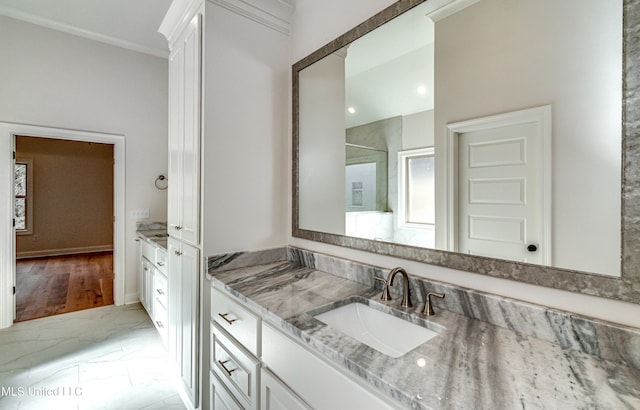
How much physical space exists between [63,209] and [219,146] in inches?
293

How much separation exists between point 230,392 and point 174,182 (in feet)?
4.46

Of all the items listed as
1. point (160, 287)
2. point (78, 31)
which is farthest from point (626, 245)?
point (78, 31)

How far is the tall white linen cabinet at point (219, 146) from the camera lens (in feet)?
5.04

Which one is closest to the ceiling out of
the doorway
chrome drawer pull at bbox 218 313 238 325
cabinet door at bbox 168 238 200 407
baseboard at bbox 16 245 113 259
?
cabinet door at bbox 168 238 200 407

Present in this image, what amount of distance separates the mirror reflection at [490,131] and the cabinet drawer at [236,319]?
2.13 feet

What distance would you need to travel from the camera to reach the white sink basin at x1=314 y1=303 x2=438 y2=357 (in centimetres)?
99

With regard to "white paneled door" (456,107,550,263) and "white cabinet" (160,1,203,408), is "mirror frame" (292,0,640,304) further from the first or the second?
"white cabinet" (160,1,203,408)

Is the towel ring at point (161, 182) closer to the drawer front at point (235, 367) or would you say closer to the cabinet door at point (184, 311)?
the cabinet door at point (184, 311)

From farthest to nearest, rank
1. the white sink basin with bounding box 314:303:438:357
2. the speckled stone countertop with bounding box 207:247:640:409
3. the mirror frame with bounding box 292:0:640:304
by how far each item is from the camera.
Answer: the white sink basin with bounding box 314:303:438:357, the mirror frame with bounding box 292:0:640:304, the speckled stone countertop with bounding box 207:247:640:409

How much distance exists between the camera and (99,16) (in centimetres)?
287

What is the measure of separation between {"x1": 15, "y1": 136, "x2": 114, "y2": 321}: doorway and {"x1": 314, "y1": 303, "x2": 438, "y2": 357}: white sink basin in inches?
198

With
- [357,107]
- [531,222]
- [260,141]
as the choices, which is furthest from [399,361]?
[260,141]

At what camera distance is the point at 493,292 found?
949 millimetres

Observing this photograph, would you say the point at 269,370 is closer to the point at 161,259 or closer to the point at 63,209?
the point at 161,259
